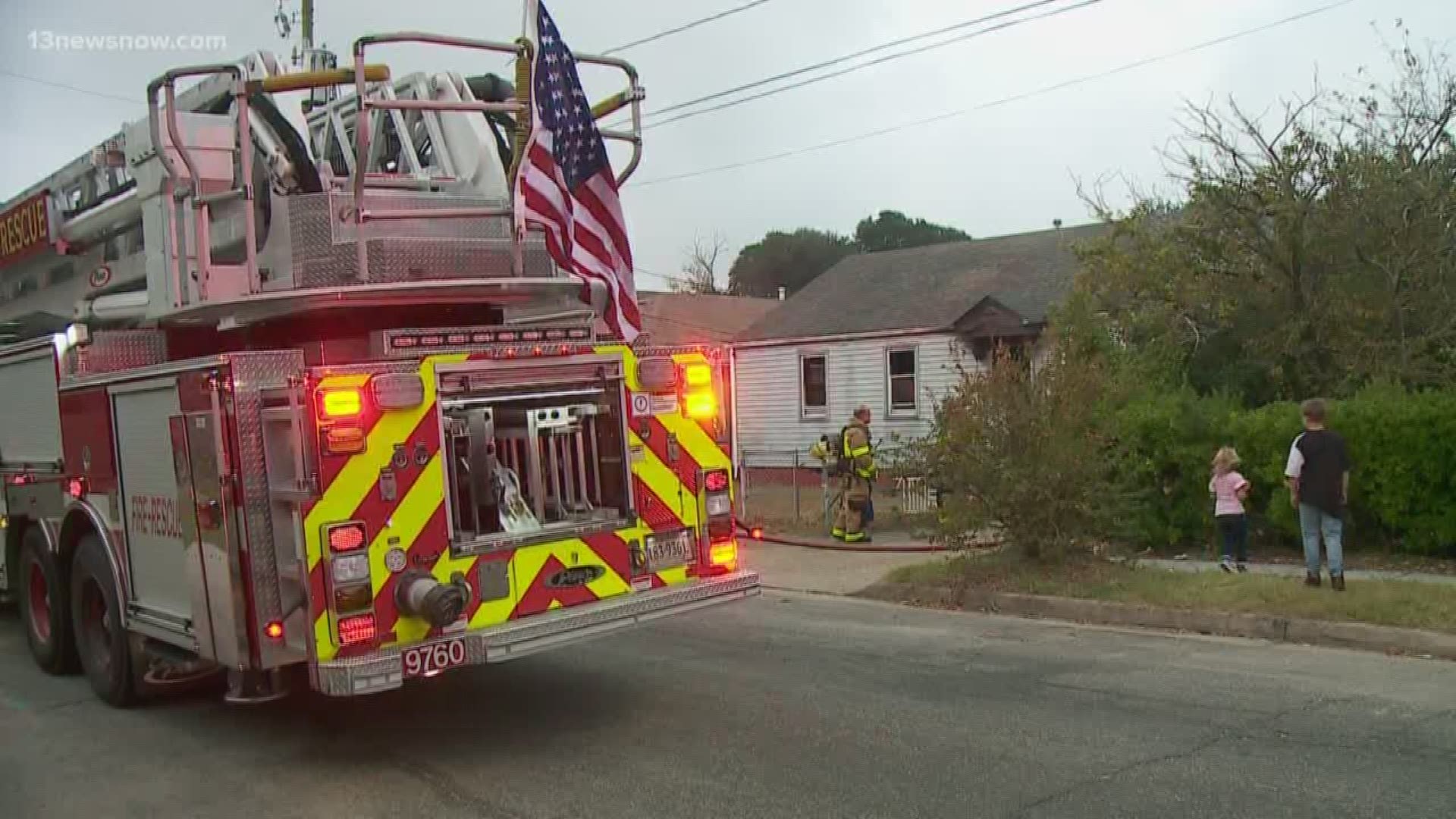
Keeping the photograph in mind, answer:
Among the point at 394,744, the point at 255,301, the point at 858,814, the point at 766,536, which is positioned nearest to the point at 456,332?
the point at 255,301

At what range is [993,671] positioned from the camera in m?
7.87

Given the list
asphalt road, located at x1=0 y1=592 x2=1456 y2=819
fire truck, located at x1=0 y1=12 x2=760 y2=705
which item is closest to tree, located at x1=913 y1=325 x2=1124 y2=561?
asphalt road, located at x1=0 y1=592 x2=1456 y2=819

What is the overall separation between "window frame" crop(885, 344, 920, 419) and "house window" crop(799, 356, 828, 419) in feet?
5.98

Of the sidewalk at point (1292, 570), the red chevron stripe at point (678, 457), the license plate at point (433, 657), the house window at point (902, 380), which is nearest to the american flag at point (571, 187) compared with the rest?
the red chevron stripe at point (678, 457)

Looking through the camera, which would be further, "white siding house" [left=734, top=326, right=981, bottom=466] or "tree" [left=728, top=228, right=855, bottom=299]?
"tree" [left=728, top=228, right=855, bottom=299]

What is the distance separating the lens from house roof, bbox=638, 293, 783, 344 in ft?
116

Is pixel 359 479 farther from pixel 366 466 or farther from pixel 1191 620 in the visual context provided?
Result: pixel 1191 620

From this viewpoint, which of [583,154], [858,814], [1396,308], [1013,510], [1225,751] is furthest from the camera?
[1396,308]

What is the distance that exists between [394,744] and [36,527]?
3687 mm

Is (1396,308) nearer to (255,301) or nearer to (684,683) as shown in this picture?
(684,683)

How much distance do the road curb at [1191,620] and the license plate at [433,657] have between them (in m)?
5.47

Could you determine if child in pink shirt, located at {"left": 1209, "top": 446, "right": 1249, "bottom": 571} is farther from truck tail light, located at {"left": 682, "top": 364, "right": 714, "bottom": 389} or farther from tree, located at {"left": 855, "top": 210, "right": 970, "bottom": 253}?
tree, located at {"left": 855, "top": 210, "right": 970, "bottom": 253}

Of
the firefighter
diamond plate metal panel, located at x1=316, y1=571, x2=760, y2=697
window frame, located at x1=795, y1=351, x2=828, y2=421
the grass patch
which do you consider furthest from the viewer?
window frame, located at x1=795, y1=351, x2=828, y2=421

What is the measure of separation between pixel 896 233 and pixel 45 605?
213ft
